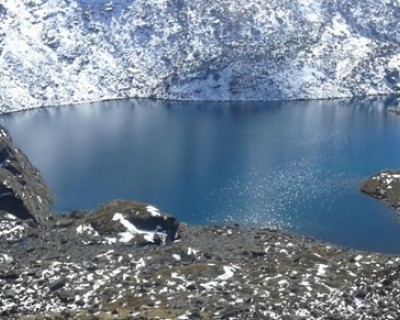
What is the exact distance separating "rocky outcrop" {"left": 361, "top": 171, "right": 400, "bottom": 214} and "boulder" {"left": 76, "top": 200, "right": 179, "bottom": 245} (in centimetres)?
4187

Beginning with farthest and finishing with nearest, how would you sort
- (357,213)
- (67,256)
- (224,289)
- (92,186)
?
(92,186), (357,213), (67,256), (224,289)

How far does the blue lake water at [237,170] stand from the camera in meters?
113

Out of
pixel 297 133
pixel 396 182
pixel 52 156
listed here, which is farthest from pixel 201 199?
pixel 297 133

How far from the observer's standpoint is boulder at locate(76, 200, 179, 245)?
94.1 m

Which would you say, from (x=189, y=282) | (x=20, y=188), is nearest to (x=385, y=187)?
(x=189, y=282)

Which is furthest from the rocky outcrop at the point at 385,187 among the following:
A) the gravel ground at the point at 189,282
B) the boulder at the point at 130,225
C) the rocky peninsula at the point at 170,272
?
the boulder at the point at 130,225

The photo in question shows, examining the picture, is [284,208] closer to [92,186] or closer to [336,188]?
[336,188]

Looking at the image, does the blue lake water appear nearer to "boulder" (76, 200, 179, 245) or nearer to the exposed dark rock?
"boulder" (76, 200, 179, 245)

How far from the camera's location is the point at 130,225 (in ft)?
314

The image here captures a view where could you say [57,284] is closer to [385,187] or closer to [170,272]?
[170,272]

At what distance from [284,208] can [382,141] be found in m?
66.4

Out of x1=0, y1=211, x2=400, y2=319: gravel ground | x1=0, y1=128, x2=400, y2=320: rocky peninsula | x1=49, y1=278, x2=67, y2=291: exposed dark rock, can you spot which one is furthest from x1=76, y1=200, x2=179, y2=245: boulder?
x1=49, y1=278, x2=67, y2=291: exposed dark rock

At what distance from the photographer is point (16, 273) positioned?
76.6 meters

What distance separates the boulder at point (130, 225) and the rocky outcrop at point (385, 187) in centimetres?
4187
